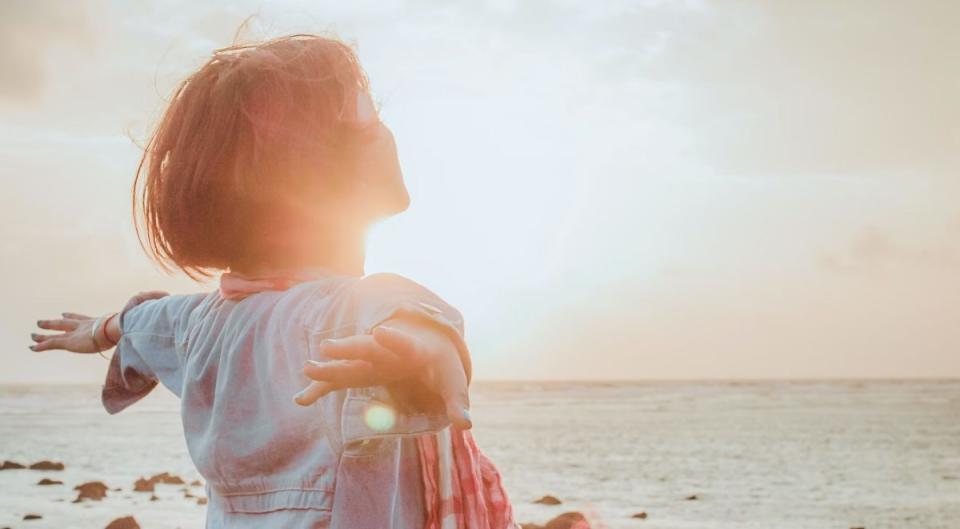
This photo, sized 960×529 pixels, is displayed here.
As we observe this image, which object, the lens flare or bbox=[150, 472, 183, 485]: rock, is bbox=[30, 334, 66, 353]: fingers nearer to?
the lens flare

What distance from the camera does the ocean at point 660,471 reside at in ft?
35.7

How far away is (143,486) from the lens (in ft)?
41.1

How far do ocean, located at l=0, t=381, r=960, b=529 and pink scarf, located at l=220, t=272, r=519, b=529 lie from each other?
3952 mm

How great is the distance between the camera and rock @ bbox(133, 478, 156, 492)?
40.6 feet

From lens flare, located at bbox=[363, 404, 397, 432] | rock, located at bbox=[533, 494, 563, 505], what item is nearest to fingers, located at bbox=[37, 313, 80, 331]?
lens flare, located at bbox=[363, 404, 397, 432]

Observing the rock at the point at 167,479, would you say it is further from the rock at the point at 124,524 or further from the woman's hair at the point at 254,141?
the woman's hair at the point at 254,141

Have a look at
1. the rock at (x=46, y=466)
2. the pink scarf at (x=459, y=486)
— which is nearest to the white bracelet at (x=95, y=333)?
the pink scarf at (x=459, y=486)

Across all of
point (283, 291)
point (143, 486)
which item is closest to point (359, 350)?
point (283, 291)

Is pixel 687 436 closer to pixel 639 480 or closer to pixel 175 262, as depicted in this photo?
pixel 639 480

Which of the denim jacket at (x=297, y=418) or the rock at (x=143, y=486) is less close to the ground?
the denim jacket at (x=297, y=418)

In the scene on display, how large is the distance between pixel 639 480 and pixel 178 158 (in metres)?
13.5

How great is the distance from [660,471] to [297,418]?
14.8 meters

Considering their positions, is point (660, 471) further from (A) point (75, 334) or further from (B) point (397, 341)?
(B) point (397, 341)

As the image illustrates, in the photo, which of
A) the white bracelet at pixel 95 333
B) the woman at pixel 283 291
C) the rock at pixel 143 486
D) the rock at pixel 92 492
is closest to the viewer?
the woman at pixel 283 291
